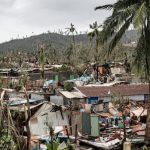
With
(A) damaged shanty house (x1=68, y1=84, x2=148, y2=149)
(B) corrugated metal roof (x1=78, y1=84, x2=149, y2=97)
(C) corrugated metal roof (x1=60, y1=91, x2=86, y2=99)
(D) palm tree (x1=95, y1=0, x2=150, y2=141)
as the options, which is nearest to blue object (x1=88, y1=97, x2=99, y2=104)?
(A) damaged shanty house (x1=68, y1=84, x2=148, y2=149)

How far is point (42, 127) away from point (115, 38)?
7383 millimetres

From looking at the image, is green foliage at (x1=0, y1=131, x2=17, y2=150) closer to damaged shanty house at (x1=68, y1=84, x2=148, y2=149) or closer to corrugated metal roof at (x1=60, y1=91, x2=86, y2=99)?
damaged shanty house at (x1=68, y1=84, x2=148, y2=149)

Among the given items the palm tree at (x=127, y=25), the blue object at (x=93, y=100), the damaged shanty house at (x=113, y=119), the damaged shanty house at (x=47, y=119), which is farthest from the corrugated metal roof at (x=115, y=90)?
the palm tree at (x=127, y=25)

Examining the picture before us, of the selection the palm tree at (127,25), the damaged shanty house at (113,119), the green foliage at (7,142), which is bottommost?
the damaged shanty house at (113,119)

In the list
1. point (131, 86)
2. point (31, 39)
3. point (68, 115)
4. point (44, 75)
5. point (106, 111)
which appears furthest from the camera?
point (31, 39)

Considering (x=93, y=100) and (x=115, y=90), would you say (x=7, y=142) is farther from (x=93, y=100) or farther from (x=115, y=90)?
(x=115, y=90)

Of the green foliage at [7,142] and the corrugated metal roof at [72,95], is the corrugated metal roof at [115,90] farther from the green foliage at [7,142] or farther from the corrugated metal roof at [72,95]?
the green foliage at [7,142]

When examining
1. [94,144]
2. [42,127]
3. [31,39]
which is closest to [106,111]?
[42,127]

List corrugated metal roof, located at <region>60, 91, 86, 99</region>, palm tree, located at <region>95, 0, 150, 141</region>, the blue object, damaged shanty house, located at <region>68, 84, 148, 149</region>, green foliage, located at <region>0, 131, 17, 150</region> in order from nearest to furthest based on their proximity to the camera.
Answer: green foliage, located at <region>0, 131, 17, 150</region>
palm tree, located at <region>95, 0, 150, 141</region>
damaged shanty house, located at <region>68, 84, 148, 149</region>
corrugated metal roof, located at <region>60, 91, 86, 99</region>
the blue object

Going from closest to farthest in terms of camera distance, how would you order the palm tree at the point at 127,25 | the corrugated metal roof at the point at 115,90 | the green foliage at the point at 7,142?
the green foliage at the point at 7,142 → the palm tree at the point at 127,25 → the corrugated metal roof at the point at 115,90

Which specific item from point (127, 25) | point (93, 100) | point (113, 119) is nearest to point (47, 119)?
point (113, 119)

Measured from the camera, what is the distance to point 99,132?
2461 centimetres

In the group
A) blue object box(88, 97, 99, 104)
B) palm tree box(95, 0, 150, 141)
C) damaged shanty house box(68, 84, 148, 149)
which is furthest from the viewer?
blue object box(88, 97, 99, 104)

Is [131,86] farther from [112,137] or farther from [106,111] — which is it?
[112,137]
